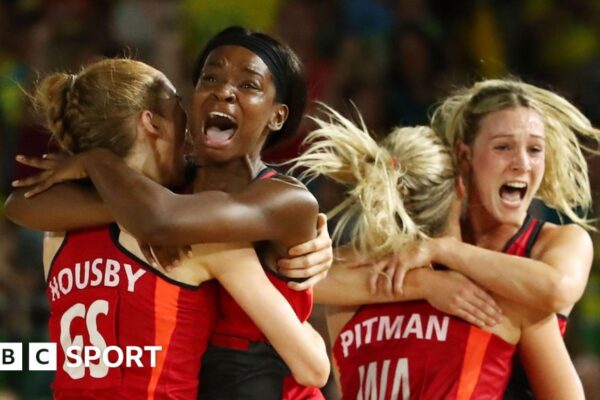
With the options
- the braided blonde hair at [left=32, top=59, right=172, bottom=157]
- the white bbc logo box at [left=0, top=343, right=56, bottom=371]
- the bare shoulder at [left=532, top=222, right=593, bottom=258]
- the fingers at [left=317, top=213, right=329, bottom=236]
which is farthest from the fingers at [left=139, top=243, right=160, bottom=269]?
the bare shoulder at [left=532, top=222, right=593, bottom=258]

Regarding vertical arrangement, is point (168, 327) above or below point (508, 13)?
below

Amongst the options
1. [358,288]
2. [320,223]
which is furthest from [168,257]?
[358,288]

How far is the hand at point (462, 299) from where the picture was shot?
11.1 ft

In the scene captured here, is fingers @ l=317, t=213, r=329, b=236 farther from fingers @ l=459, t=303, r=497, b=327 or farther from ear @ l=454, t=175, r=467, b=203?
ear @ l=454, t=175, r=467, b=203

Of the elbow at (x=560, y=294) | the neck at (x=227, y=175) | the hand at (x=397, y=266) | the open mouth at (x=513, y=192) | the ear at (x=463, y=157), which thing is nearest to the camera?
the neck at (x=227, y=175)

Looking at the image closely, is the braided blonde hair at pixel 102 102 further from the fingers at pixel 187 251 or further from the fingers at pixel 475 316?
the fingers at pixel 475 316

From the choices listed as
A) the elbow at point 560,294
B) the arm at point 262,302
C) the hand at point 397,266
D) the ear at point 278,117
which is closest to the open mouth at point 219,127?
the ear at point 278,117

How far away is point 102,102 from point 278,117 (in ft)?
1.55

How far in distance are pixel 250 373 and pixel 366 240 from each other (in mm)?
657

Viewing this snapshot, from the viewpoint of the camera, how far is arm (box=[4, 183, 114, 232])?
304 centimetres

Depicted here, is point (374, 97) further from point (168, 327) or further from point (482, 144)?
point (168, 327)

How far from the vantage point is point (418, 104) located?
6.82 meters

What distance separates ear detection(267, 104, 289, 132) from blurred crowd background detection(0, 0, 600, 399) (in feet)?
10.6

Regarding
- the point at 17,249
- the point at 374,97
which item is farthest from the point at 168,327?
the point at 374,97
